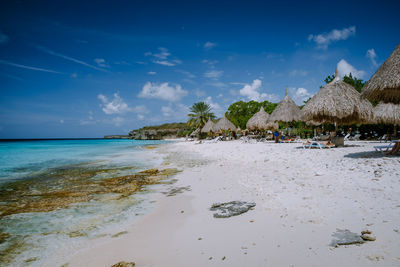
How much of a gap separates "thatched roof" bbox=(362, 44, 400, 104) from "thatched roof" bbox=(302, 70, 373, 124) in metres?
2.67

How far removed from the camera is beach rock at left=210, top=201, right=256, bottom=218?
345 cm

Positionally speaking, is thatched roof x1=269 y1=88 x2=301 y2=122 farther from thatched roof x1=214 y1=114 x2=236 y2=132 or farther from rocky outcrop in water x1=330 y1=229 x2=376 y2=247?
rocky outcrop in water x1=330 y1=229 x2=376 y2=247

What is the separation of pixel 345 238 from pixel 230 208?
67.4 inches

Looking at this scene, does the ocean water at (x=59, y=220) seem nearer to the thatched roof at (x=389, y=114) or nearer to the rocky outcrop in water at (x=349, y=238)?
the rocky outcrop in water at (x=349, y=238)

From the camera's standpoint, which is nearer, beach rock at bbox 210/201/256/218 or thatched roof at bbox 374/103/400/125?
beach rock at bbox 210/201/256/218

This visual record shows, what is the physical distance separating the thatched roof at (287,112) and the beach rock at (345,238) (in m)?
15.2

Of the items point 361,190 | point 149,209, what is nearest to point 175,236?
point 149,209

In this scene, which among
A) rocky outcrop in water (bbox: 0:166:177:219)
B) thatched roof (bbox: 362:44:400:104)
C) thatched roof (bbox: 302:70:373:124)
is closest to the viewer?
rocky outcrop in water (bbox: 0:166:177:219)

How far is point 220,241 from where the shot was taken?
2.67 meters

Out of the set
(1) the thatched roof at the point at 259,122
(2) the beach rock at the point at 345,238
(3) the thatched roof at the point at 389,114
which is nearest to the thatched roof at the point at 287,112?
(1) the thatched roof at the point at 259,122

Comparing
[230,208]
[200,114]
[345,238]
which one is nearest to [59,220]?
[230,208]

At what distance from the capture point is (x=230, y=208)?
11.9ft

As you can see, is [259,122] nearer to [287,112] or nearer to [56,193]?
[287,112]

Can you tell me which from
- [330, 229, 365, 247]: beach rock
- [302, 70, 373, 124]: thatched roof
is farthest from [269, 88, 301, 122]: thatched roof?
[330, 229, 365, 247]: beach rock
